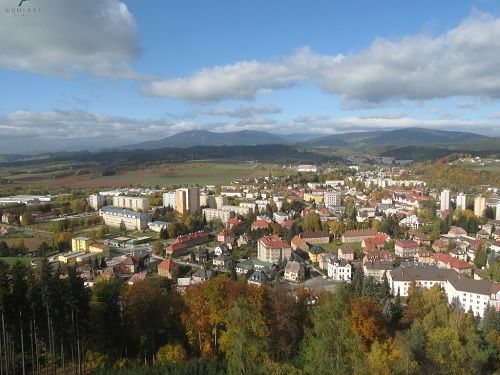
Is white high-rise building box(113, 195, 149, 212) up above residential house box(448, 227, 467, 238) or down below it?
above

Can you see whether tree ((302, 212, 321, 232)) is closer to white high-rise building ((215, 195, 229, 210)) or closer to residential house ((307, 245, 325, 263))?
residential house ((307, 245, 325, 263))

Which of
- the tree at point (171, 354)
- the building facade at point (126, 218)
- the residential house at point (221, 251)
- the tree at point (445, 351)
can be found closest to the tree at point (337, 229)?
the residential house at point (221, 251)

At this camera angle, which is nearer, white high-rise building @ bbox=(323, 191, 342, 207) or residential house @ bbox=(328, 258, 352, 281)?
residential house @ bbox=(328, 258, 352, 281)

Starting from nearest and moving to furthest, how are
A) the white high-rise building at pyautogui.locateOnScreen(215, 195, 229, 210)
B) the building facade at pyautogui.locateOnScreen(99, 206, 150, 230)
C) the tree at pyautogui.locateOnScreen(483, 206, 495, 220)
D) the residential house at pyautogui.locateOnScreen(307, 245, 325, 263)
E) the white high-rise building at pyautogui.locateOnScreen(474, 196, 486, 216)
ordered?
1. the residential house at pyautogui.locateOnScreen(307, 245, 325, 263)
2. the building facade at pyautogui.locateOnScreen(99, 206, 150, 230)
3. the tree at pyautogui.locateOnScreen(483, 206, 495, 220)
4. the white high-rise building at pyautogui.locateOnScreen(474, 196, 486, 216)
5. the white high-rise building at pyautogui.locateOnScreen(215, 195, 229, 210)

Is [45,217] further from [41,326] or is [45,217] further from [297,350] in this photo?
[297,350]

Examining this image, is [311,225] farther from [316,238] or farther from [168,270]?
[168,270]

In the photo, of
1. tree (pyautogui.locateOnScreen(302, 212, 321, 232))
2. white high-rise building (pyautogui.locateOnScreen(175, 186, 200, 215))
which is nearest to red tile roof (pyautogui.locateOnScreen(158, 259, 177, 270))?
tree (pyautogui.locateOnScreen(302, 212, 321, 232))
